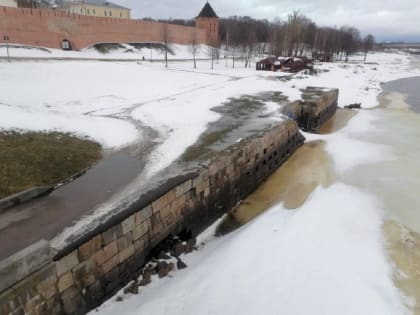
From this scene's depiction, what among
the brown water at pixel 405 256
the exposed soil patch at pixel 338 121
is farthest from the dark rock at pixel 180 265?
the exposed soil patch at pixel 338 121

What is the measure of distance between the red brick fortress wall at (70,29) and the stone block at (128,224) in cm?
3350

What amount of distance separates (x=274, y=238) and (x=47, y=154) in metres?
6.38

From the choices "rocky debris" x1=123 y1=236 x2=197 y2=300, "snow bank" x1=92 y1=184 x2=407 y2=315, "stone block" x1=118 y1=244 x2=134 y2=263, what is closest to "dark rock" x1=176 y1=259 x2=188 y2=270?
"rocky debris" x1=123 y1=236 x2=197 y2=300

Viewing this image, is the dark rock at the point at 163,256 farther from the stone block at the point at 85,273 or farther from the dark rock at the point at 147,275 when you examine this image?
the stone block at the point at 85,273

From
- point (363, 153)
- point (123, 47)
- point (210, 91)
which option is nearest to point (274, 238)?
point (363, 153)

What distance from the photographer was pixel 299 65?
40.7m

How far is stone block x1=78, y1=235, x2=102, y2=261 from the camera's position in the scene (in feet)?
16.4

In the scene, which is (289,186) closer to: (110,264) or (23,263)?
(110,264)

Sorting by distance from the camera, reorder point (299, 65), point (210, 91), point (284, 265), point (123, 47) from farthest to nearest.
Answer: point (123, 47)
point (299, 65)
point (210, 91)
point (284, 265)

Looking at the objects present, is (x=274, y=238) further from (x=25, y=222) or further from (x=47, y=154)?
(x=47, y=154)

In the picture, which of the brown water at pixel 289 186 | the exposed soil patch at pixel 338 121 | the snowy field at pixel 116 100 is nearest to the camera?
the brown water at pixel 289 186

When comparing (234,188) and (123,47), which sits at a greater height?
(123,47)

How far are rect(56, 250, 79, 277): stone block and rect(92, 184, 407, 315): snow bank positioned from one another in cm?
109

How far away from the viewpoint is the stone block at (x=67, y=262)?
15.3ft
